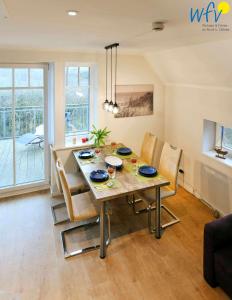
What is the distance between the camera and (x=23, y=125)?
4.48 meters

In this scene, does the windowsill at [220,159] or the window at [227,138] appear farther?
the window at [227,138]

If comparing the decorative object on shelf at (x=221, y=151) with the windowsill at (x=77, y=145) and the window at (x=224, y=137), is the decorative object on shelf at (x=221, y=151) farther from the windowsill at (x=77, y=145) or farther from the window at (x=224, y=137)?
the windowsill at (x=77, y=145)

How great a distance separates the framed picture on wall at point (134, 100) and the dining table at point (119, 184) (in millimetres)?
1009

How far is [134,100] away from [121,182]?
2.08 m

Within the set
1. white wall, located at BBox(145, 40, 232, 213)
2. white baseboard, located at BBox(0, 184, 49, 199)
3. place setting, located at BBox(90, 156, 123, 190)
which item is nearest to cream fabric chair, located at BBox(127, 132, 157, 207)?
white wall, located at BBox(145, 40, 232, 213)

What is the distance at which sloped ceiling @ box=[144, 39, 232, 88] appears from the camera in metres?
2.95

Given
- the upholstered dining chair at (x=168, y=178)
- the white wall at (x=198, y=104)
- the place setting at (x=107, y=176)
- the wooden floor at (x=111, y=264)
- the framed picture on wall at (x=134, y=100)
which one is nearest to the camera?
the wooden floor at (x=111, y=264)

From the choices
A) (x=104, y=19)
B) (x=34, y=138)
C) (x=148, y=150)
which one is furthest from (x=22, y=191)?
(x=104, y=19)

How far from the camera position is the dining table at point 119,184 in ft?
9.93

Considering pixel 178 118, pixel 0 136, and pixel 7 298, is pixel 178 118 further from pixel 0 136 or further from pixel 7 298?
pixel 7 298

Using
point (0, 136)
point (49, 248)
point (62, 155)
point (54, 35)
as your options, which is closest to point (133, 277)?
point (49, 248)

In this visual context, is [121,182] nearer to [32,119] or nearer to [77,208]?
[77,208]

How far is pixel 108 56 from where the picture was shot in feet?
14.7

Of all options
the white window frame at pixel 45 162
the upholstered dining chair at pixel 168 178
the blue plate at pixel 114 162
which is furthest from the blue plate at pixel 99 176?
the white window frame at pixel 45 162
